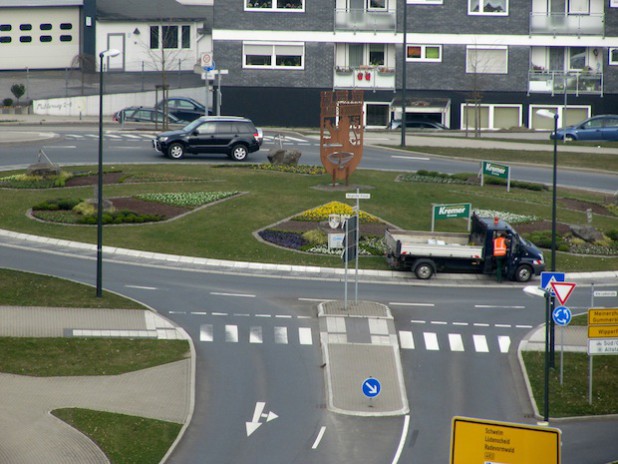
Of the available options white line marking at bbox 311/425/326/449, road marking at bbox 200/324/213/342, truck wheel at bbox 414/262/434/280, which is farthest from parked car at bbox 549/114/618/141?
white line marking at bbox 311/425/326/449

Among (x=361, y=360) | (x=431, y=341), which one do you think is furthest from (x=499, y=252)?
(x=361, y=360)

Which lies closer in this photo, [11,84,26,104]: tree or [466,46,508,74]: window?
[466,46,508,74]: window

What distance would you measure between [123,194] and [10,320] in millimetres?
14581

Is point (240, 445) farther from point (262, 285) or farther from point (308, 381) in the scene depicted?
point (262, 285)

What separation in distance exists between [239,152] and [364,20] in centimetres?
2040

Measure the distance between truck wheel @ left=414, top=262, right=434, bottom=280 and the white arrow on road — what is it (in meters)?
11.4

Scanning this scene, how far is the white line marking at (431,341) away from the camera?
Result: 26.6 metres

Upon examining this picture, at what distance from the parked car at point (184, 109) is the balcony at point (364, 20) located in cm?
960

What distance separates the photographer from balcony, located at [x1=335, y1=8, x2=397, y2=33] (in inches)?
2589

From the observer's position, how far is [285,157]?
4659 centimetres

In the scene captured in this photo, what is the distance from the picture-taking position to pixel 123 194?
41.0 meters

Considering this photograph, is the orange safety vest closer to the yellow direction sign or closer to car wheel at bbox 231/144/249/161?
car wheel at bbox 231/144/249/161

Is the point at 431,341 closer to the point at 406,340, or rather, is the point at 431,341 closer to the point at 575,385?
the point at 406,340

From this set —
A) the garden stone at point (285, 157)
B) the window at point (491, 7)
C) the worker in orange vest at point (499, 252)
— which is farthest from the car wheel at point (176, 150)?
the window at point (491, 7)
